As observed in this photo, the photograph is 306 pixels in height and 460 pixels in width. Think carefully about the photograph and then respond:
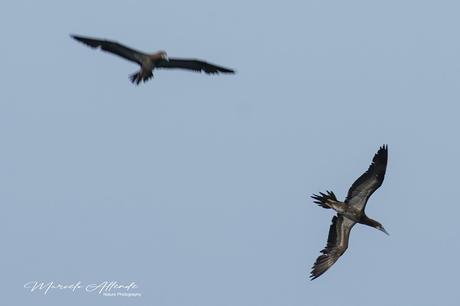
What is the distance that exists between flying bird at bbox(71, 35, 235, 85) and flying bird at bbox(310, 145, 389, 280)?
225 inches

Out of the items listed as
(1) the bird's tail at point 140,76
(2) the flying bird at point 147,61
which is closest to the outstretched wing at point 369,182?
(2) the flying bird at point 147,61

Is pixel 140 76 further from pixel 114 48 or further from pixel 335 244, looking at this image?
pixel 335 244

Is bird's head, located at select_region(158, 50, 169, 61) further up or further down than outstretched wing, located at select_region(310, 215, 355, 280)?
further up

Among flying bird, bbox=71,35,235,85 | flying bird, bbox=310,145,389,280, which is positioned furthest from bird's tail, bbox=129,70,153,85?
flying bird, bbox=310,145,389,280

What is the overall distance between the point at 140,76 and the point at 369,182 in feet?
27.1

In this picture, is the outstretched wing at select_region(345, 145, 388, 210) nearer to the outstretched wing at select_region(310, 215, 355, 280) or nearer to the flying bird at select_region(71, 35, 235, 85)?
the outstretched wing at select_region(310, 215, 355, 280)

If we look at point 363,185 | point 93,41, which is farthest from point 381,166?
point 93,41

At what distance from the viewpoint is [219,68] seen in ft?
160

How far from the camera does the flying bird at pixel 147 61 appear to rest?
46312 mm

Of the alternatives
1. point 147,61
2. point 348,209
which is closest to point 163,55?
point 147,61

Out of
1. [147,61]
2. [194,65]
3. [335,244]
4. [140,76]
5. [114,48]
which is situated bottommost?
[335,244]

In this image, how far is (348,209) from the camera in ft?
156

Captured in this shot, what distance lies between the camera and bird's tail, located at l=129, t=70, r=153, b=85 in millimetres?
46250

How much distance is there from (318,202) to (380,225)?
2.84 m
